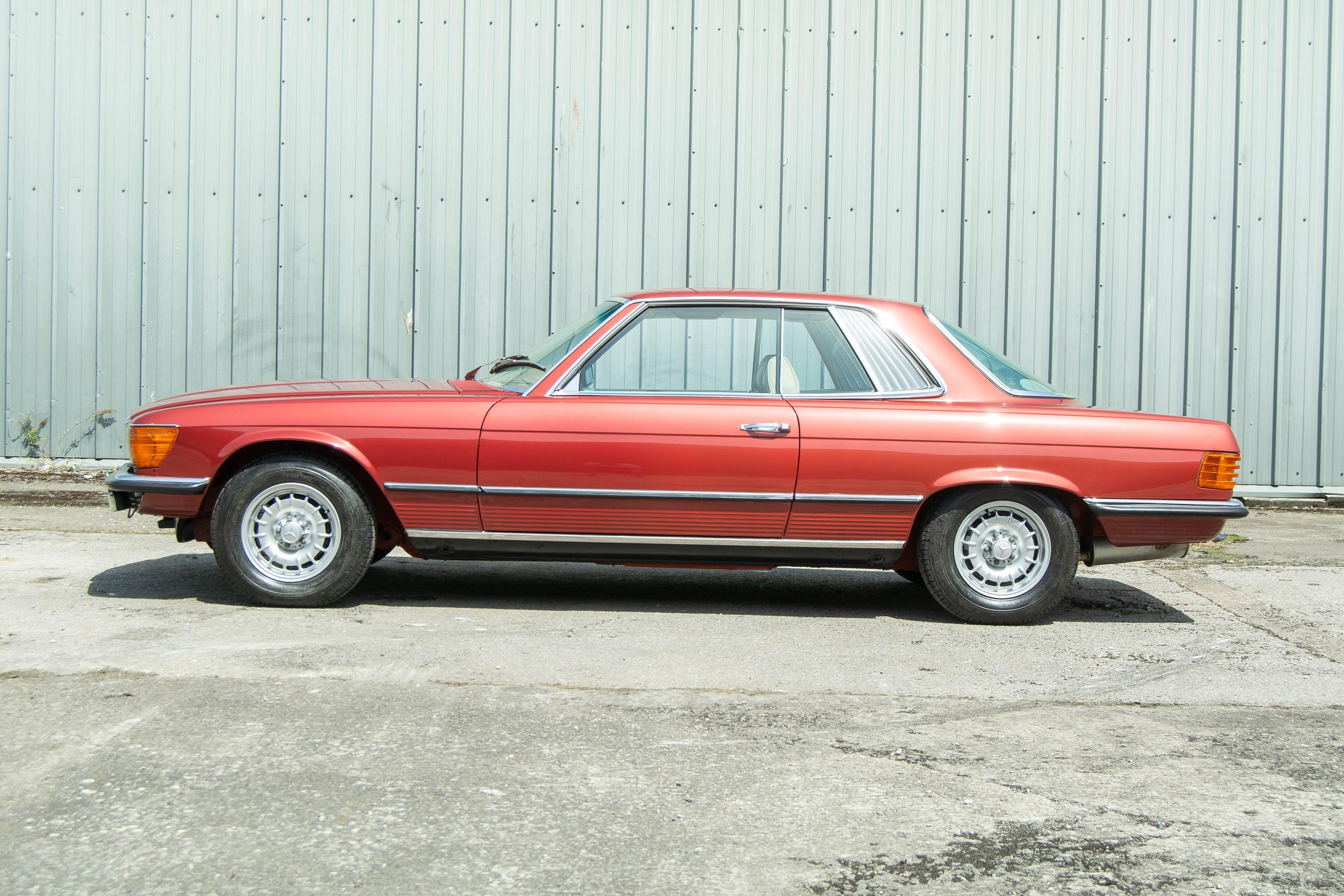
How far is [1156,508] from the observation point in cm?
522

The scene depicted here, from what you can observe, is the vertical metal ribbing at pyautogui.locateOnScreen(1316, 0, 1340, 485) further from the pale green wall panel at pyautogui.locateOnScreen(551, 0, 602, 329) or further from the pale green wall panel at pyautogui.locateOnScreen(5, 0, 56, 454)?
the pale green wall panel at pyautogui.locateOnScreen(5, 0, 56, 454)

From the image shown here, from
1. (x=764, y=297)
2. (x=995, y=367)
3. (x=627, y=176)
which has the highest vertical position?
(x=627, y=176)

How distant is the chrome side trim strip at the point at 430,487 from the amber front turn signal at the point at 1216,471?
3.02 metres

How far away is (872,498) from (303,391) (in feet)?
8.17

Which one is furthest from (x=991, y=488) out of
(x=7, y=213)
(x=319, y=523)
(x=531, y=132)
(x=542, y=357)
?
(x=7, y=213)

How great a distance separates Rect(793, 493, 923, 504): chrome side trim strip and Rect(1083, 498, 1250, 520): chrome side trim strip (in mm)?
727

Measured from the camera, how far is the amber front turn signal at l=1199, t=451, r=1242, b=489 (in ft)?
17.2

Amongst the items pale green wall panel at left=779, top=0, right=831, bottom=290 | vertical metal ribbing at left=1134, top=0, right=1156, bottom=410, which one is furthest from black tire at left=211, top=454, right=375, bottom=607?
vertical metal ribbing at left=1134, top=0, right=1156, bottom=410

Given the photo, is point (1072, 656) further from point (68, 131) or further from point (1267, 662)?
point (68, 131)

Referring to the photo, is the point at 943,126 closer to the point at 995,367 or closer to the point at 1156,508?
the point at 995,367

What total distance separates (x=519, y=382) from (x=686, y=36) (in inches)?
194

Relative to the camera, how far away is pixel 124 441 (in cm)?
938

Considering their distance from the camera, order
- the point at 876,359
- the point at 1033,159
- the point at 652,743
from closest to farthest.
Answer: the point at 652,743
the point at 876,359
the point at 1033,159

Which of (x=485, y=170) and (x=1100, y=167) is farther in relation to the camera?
(x=1100, y=167)
